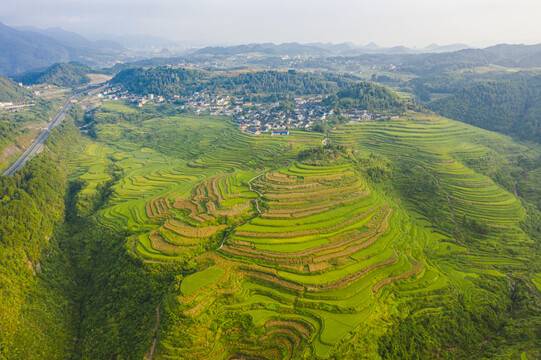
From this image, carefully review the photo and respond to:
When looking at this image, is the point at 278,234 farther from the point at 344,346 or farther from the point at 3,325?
the point at 3,325

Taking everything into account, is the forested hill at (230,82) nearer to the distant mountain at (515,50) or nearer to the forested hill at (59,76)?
the forested hill at (59,76)

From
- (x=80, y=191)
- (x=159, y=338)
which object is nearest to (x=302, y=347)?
(x=159, y=338)

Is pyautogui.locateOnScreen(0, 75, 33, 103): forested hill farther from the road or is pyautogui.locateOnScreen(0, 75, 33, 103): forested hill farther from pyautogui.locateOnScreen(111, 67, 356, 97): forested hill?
pyautogui.locateOnScreen(111, 67, 356, 97): forested hill

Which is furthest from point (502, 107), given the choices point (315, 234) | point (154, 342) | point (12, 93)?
point (12, 93)

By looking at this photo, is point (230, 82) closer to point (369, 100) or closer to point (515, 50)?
point (369, 100)

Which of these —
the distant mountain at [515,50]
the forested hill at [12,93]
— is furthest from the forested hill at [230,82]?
the distant mountain at [515,50]

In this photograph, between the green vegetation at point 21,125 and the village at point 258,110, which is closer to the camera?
the green vegetation at point 21,125

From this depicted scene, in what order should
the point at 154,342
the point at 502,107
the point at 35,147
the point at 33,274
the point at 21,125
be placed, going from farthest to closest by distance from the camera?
1. the point at 502,107
2. the point at 21,125
3. the point at 35,147
4. the point at 33,274
5. the point at 154,342
